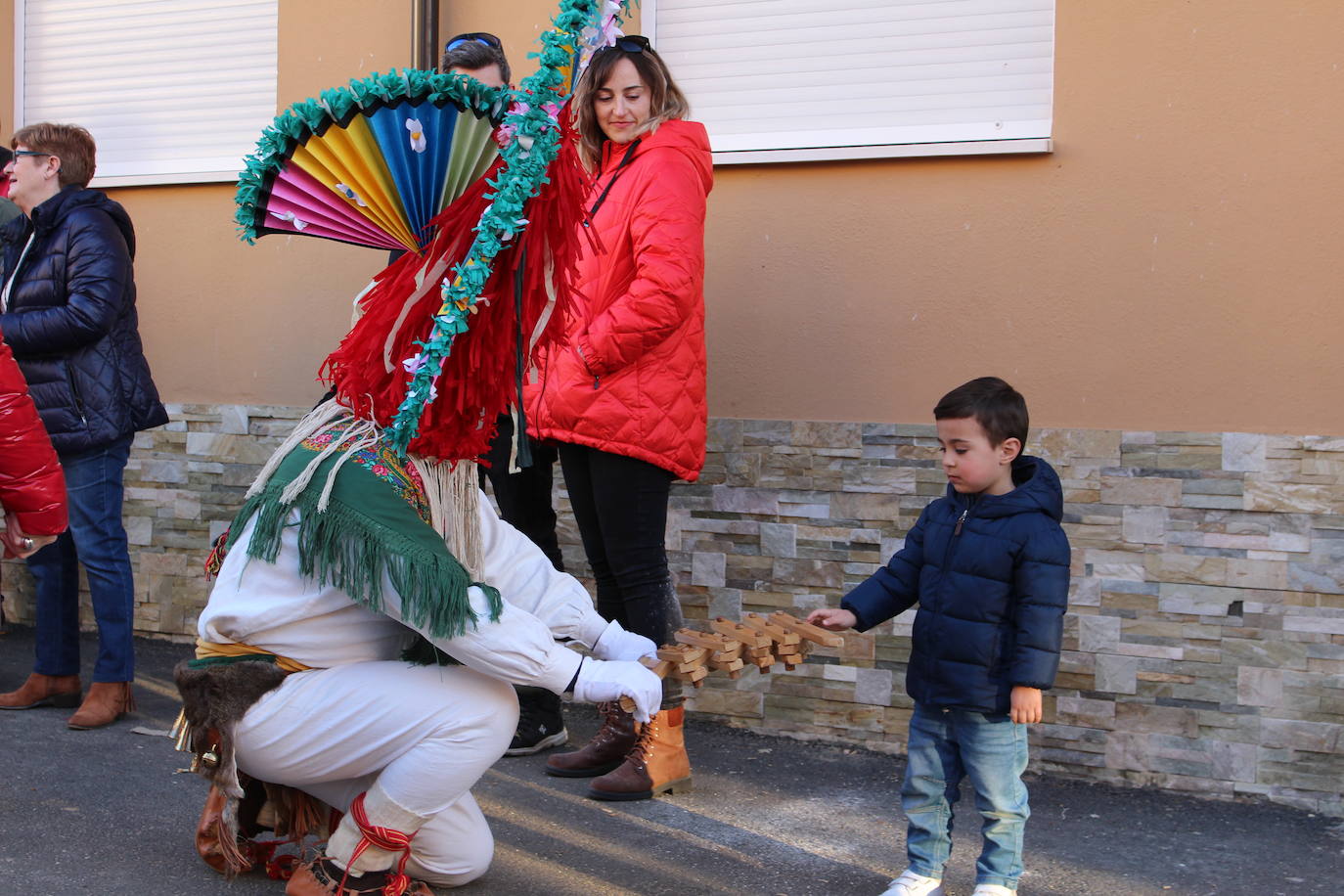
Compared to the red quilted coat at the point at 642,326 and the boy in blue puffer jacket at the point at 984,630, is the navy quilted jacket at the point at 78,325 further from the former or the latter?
the boy in blue puffer jacket at the point at 984,630

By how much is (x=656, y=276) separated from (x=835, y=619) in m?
1.08

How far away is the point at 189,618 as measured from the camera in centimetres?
562

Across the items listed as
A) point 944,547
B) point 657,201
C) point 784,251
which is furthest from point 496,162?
point 784,251

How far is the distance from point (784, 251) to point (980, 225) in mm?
663

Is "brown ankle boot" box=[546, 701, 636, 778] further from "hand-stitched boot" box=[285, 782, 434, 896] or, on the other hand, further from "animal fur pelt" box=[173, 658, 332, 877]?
"hand-stitched boot" box=[285, 782, 434, 896]

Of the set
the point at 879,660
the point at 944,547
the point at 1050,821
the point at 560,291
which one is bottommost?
the point at 1050,821

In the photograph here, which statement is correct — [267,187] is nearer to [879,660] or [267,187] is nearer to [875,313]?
[875,313]

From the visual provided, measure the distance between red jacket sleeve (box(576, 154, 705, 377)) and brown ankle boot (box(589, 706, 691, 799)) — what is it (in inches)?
41.8

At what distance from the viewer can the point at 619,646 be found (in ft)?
10.0

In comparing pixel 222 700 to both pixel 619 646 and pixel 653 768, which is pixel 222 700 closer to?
pixel 619 646

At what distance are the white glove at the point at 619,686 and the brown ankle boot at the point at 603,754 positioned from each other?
4.16 ft

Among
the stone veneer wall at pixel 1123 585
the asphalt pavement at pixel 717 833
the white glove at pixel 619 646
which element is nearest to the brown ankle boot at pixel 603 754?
the asphalt pavement at pixel 717 833

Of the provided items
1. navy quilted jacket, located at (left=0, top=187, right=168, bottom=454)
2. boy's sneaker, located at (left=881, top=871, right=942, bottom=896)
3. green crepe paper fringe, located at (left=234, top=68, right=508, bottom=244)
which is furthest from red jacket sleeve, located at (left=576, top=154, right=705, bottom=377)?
navy quilted jacket, located at (left=0, top=187, right=168, bottom=454)

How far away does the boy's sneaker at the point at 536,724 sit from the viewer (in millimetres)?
4203
